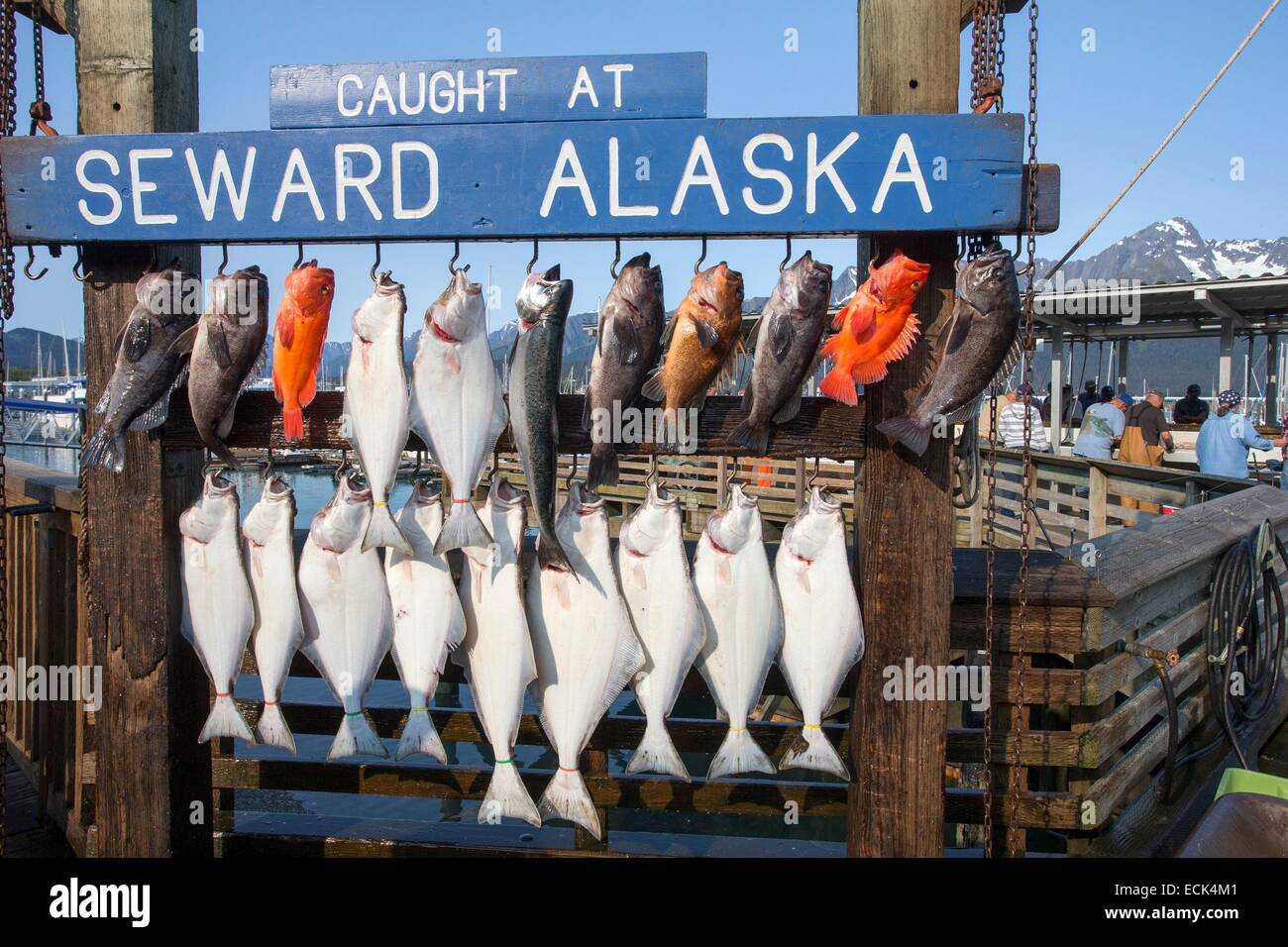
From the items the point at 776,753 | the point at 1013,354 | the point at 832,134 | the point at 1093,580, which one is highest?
the point at 832,134

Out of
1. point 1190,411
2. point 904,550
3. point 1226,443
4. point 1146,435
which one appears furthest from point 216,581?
point 1190,411

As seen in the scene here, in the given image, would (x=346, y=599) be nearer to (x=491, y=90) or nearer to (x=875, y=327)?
(x=491, y=90)

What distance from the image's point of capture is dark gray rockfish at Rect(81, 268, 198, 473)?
2654 mm

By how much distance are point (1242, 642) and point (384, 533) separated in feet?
17.6

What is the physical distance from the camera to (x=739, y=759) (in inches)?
99.7

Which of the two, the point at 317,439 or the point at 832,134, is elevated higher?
the point at 832,134

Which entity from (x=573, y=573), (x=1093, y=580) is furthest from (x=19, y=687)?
(x=1093, y=580)

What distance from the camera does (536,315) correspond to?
2488mm

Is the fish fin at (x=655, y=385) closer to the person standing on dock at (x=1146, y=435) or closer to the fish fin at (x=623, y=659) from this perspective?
the fish fin at (x=623, y=659)

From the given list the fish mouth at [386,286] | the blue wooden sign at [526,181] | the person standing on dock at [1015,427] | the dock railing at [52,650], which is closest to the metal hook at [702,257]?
the blue wooden sign at [526,181]

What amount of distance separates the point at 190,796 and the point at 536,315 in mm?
2075
